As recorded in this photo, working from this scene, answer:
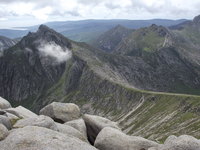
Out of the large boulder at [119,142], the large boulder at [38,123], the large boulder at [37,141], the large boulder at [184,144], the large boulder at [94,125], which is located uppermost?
the large boulder at [37,141]

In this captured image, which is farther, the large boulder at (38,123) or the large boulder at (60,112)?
the large boulder at (60,112)

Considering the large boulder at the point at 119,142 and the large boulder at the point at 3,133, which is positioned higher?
the large boulder at the point at 3,133

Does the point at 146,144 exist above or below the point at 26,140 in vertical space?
below

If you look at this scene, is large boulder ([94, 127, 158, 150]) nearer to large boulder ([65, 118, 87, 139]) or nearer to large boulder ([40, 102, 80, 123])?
large boulder ([65, 118, 87, 139])

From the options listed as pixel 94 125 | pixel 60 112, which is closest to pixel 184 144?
pixel 94 125

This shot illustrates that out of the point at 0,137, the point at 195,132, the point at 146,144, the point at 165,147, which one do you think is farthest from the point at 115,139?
the point at 195,132

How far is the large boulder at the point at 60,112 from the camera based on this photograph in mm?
50775

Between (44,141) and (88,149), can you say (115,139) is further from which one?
(44,141)

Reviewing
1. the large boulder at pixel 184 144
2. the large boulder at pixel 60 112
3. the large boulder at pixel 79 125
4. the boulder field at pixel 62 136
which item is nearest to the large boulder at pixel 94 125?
the boulder field at pixel 62 136

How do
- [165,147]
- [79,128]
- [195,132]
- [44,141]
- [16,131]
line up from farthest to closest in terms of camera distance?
1. [195,132]
2. [79,128]
3. [165,147]
4. [16,131]
5. [44,141]

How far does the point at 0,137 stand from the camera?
31219mm

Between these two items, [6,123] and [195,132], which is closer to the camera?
[6,123]

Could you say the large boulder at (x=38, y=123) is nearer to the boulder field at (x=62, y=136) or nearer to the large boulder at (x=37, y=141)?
the boulder field at (x=62, y=136)

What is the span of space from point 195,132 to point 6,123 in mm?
178681
